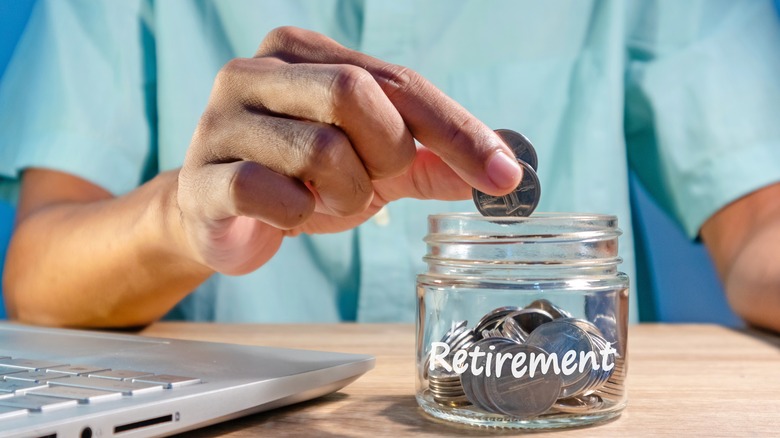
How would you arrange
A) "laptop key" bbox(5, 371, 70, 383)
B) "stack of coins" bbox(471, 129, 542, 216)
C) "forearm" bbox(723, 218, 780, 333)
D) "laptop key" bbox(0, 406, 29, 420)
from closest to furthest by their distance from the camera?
1. "laptop key" bbox(0, 406, 29, 420)
2. "laptop key" bbox(5, 371, 70, 383)
3. "stack of coins" bbox(471, 129, 542, 216)
4. "forearm" bbox(723, 218, 780, 333)

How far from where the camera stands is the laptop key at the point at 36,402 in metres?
0.45

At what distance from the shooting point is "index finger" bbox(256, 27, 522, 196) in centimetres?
58

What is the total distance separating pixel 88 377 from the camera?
0.55 metres

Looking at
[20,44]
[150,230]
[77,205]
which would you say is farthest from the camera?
[20,44]

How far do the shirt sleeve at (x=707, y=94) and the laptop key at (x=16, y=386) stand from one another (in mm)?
1270

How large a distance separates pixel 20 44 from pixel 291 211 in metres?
1.26

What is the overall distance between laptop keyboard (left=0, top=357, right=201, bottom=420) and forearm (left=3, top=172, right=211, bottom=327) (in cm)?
30

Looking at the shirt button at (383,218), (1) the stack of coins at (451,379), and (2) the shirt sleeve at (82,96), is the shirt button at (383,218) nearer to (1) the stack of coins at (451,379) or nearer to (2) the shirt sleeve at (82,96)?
(2) the shirt sleeve at (82,96)

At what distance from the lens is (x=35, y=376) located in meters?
0.55

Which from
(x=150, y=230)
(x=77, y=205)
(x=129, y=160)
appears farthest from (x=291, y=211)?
(x=129, y=160)

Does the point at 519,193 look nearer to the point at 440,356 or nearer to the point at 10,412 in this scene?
the point at 440,356

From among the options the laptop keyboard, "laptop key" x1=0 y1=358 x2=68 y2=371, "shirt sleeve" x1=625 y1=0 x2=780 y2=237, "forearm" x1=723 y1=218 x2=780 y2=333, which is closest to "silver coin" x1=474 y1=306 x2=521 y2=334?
the laptop keyboard

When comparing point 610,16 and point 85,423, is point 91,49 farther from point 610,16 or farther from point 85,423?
point 85,423

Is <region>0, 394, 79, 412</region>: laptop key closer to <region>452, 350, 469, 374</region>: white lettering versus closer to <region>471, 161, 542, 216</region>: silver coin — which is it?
<region>452, 350, 469, 374</region>: white lettering
